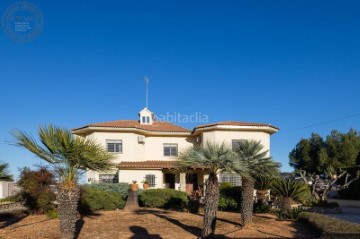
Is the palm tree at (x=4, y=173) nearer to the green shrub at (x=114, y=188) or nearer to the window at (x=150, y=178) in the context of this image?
the green shrub at (x=114, y=188)

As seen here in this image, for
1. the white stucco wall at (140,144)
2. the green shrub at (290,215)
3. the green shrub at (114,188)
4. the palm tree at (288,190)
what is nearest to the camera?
the green shrub at (290,215)

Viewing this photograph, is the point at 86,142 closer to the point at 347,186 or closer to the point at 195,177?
the point at 195,177

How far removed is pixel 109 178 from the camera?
100ft

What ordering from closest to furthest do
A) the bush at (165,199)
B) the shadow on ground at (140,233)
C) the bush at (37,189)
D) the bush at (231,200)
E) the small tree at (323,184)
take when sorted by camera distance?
1. the shadow on ground at (140,233)
2. the bush at (37,189)
3. the bush at (231,200)
4. the bush at (165,199)
5. the small tree at (323,184)

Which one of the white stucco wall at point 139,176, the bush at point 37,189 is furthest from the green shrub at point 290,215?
the white stucco wall at point 139,176

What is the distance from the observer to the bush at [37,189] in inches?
809

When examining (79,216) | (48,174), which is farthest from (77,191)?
(48,174)

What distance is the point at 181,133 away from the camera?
33062 mm

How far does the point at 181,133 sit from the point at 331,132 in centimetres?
1936

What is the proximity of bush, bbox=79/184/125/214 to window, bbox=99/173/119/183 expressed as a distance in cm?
587

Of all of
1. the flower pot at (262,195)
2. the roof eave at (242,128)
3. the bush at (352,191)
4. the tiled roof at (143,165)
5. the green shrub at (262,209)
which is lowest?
the bush at (352,191)

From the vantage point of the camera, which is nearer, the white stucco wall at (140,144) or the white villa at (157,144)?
the white villa at (157,144)

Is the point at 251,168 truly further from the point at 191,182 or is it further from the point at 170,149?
Answer: the point at 170,149

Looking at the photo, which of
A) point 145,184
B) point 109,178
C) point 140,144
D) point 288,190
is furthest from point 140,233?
point 140,144
